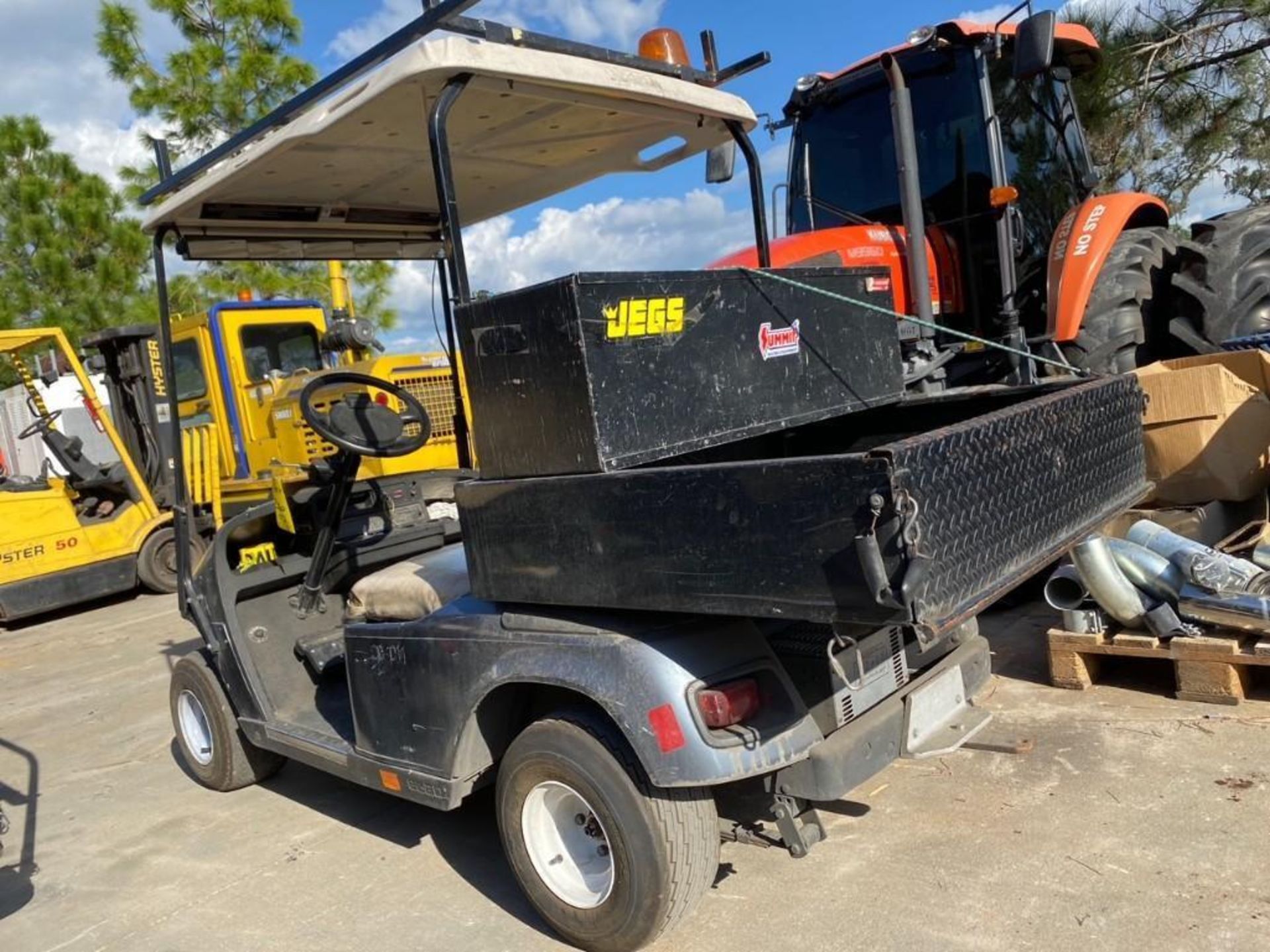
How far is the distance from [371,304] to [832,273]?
36.4ft

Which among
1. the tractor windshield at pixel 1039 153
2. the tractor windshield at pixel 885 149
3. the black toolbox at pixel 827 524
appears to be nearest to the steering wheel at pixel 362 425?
the black toolbox at pixel 827 524

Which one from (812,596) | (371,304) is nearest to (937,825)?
(812,596)

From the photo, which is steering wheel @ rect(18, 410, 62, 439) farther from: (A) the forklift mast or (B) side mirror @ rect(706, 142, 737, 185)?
(B) side mirror @ rect(706, 142, 737, 185)

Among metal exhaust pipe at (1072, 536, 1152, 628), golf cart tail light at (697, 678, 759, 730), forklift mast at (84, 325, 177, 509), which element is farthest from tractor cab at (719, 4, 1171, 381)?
forklift mast at (84, 325, 177, 509)

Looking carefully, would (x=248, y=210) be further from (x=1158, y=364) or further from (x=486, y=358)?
(x=1158, y=364)

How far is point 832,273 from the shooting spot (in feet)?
11.1

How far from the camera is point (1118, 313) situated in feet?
19.4

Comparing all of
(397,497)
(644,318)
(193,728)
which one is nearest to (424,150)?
(644,318)

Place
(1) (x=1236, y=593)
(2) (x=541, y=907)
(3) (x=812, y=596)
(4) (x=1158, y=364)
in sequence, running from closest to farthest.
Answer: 1. (3) (x=812, y=596)
2. (2) (x=541, y=907)
3. (1) (x=1236, y=593)
4. (4) (x=1158, y=364)

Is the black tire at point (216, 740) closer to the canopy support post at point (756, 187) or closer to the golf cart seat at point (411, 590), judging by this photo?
the golf cart seat at point (411, 590)

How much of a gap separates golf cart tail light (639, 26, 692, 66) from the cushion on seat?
1.77 m

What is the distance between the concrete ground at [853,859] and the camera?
2773mm

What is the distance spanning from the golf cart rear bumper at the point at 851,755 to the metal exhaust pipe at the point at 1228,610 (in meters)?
1.69

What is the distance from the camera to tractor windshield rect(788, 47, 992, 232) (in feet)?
19.9
